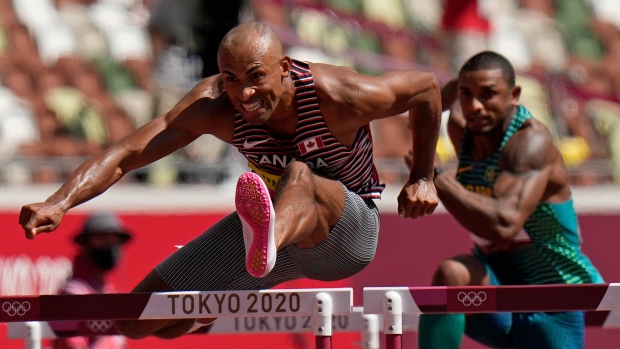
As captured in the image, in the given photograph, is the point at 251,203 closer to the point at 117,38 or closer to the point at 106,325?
the point at 106,325

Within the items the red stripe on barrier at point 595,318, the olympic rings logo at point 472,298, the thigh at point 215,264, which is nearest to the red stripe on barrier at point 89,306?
the thigh at point 215,264

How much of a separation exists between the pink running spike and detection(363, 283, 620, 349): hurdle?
465mm

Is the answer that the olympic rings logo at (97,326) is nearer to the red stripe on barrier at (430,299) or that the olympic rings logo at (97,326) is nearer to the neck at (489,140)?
the red stripe on barrier at (430,299)

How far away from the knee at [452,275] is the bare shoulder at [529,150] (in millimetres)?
542

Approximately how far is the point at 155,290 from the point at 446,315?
4.44 ft

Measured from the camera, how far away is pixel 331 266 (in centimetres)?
464

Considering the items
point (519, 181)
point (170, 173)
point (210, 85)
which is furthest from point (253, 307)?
point (170, 173)

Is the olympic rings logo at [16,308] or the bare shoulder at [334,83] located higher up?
the bare shoulder at [334,83]

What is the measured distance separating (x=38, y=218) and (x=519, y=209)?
2201 millimetres

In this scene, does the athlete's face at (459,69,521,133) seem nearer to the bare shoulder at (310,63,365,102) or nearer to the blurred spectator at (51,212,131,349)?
the bare shoulder at (310,63,365,102)

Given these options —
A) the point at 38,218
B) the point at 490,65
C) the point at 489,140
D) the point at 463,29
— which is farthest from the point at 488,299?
the point at 463,29

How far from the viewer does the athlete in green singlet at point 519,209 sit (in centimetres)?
528

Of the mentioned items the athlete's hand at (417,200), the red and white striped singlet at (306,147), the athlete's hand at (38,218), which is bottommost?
the athlete's hand at (38,218)

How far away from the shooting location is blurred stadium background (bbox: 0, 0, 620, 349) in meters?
7.79
